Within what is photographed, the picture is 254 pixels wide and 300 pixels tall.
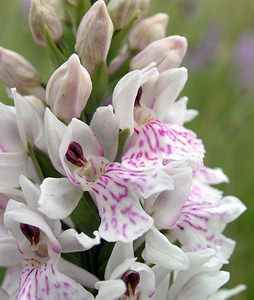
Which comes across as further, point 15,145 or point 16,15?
point 16,15

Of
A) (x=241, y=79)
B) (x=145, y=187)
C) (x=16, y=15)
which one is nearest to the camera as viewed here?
(x=145, y=187)

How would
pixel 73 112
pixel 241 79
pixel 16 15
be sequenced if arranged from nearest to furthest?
pixel 73 112 → pixel 16 15 → pixel 241 79

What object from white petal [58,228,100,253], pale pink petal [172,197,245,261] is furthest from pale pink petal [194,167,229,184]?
white petal [58,228,100,253]

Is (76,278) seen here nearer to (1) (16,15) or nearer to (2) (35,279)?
(2) (35,279)

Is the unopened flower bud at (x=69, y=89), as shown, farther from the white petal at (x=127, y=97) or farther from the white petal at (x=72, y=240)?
the white petal at (x=72, y=240)

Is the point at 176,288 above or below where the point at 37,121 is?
below

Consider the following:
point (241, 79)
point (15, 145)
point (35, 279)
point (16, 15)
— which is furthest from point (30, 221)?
point (241, 79)

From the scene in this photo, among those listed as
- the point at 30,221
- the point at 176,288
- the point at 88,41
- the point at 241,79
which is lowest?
the point at 241,79

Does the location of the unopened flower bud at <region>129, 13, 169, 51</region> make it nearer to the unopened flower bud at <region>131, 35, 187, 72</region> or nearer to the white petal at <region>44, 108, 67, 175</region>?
the unopened flower bud at <region>131, 35, 187, 72</region>
